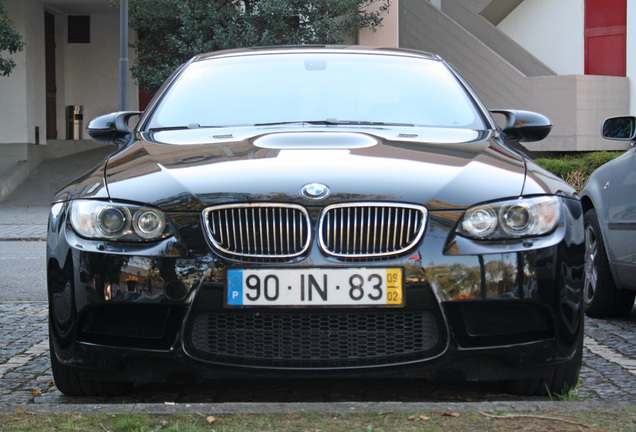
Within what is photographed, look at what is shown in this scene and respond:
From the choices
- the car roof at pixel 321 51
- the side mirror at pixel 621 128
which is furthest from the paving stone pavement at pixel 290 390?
the car roof at pixel 321 51

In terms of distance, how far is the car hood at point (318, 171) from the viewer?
10.4ft

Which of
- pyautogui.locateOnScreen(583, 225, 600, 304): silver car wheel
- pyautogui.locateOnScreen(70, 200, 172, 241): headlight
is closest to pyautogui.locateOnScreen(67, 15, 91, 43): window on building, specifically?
pyautogui.locateOnScreen(583, 225, 600, 304): silver car wheel

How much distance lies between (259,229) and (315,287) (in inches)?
10.8

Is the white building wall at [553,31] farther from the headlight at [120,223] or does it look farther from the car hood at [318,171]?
the headlight at [120,223]

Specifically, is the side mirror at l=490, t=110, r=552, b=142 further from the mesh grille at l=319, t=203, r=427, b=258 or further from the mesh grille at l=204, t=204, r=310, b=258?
the mesh grille at l=204, t=204, r=310, b=258

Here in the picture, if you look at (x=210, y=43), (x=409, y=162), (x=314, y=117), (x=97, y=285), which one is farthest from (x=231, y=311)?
(x=210, y=43)

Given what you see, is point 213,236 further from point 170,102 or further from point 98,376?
point 170,102

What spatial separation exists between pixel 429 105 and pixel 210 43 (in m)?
14.1

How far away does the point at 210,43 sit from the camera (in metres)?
17.9

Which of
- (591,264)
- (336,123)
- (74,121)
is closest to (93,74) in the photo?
(74,121)

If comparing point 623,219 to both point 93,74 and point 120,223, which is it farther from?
point 93,74

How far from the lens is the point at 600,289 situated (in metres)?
5.86

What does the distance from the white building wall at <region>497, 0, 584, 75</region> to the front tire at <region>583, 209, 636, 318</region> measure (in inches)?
750

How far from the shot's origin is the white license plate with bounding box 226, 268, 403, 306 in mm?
3037
